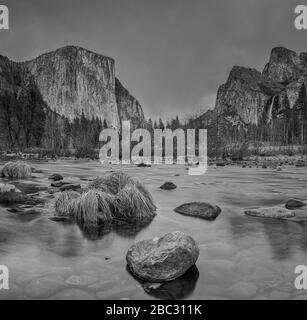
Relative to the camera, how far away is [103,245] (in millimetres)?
7633

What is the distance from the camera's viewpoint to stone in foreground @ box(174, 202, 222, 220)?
35.3 feet

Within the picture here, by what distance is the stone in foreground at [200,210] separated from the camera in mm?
10754

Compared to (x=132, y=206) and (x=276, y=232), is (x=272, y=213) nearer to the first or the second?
(x=276, y=232)

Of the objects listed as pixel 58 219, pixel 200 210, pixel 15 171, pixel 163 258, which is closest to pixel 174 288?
pixel 163 258

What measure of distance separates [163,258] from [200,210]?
17.7 feet

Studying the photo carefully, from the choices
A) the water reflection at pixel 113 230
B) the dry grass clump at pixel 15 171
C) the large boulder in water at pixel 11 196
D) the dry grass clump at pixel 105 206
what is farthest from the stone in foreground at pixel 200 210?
the dry grass clump at pixel 15 171

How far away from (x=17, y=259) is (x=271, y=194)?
1352 cm

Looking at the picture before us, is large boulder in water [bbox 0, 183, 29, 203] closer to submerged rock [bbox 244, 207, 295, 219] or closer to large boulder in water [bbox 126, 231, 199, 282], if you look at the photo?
large boulder in water [bbox 126, 231, 199, 282]

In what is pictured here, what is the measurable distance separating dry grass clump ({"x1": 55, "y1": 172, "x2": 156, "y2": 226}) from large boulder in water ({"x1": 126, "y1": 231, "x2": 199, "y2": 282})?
11.6 feet

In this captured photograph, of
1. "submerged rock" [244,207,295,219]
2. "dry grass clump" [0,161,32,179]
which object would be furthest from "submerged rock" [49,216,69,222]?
"dry grass clump" [0,161,32,179]

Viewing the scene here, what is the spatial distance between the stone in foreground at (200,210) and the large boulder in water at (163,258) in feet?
14.6
